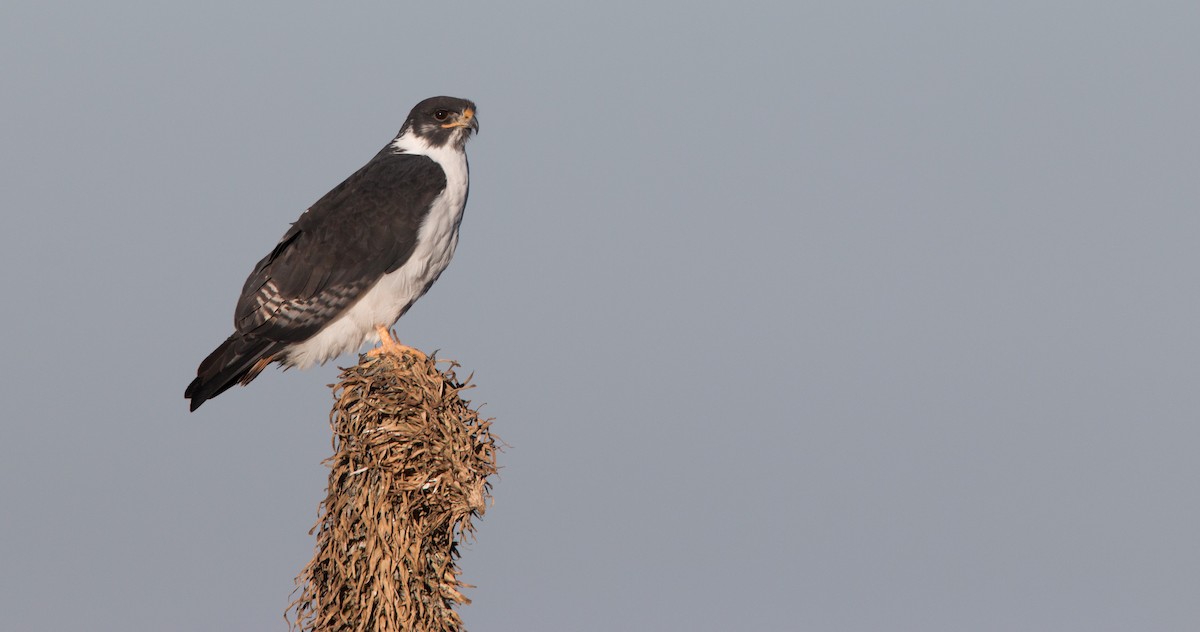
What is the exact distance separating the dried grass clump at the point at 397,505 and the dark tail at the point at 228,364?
2.36 m

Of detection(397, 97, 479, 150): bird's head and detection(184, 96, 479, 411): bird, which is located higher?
detection(397, 97, 479, 150): bird's head

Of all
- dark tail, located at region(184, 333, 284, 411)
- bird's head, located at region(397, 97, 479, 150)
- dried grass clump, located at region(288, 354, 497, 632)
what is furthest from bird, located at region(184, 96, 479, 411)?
dried grass clump, located at region(288, 354, 497, 632)

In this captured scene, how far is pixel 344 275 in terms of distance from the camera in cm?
905

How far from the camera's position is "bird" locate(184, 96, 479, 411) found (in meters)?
9.02

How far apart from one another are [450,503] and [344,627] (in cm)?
83

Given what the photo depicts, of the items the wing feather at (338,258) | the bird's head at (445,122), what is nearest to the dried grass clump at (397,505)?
the wing feather at (338,258)

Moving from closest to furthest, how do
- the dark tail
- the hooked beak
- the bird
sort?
the dark tail, the bird, the hooked beak

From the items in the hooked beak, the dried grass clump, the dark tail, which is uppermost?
the hooked beak

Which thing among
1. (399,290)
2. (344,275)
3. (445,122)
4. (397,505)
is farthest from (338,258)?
(397,505)

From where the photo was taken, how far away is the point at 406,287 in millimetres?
9148

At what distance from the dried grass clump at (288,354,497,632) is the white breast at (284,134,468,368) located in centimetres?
227

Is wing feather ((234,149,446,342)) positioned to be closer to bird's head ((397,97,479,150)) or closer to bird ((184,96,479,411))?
bird ((184,96,479,411))

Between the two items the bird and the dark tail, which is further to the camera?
the bird

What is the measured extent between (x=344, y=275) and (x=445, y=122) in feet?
5.17
